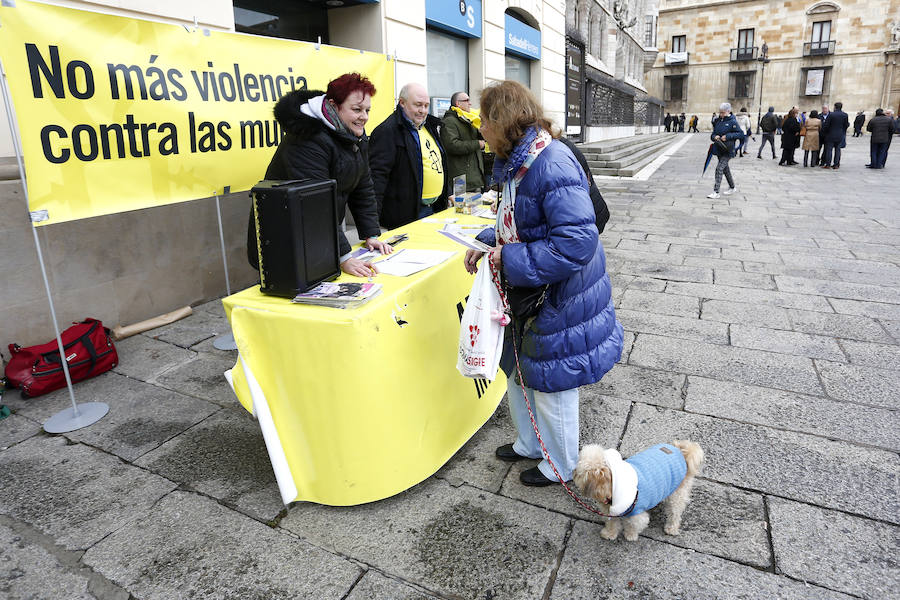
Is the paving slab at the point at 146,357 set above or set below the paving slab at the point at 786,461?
above

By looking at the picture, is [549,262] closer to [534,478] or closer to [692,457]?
[692,457]

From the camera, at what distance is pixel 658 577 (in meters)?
2.11

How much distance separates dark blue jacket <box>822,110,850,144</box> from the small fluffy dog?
16696 millimetres

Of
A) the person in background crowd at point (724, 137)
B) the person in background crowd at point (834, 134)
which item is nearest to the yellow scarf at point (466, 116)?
the person in background crowd at point (724, 137)

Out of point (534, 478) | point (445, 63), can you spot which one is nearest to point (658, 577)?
point (534, 478)

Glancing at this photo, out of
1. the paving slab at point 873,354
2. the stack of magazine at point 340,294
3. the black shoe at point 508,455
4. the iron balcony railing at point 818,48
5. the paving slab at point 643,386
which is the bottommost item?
the paving slab at point 873,354

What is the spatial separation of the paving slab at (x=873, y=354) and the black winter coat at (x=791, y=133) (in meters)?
15.8

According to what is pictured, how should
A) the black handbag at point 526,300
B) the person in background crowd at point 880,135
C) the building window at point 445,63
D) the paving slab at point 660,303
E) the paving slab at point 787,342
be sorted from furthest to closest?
1. the person in background crowd at point 880,135
2. the building window at point 445,63
3. the paving slab at point 660,303
4. the paving slab at point 787,342
5. the black handbag at point 526,300

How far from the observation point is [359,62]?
16.6ft

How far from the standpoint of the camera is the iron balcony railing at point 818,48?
47.5 m

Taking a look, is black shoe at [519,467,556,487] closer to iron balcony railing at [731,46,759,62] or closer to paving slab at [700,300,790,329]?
paving slab at [700,300,790,329]

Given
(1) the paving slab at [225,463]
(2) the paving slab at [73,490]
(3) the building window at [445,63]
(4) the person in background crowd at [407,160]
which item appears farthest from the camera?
(3) the building window at [445,63]

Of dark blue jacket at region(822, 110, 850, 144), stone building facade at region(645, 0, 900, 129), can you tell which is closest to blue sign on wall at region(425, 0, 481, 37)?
dark blue jacket at region(822, 110, 850, 144)

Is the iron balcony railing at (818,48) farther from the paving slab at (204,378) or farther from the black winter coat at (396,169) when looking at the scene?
the paving slab at (204,378)
